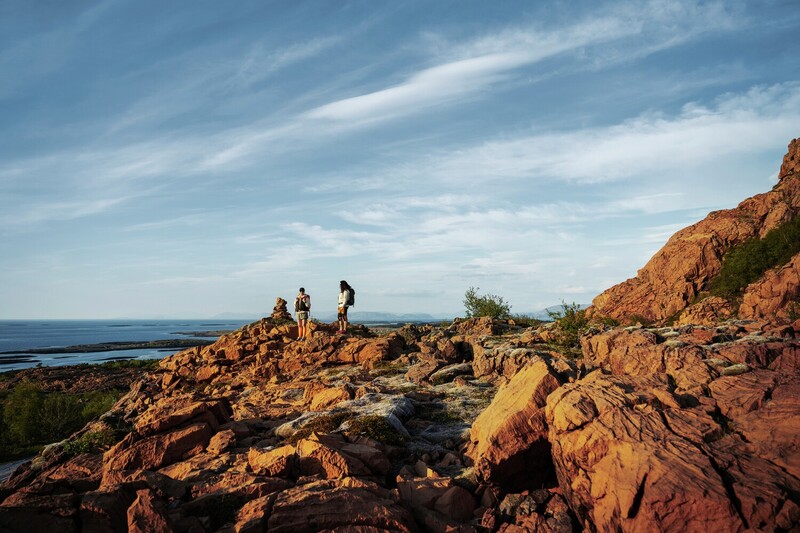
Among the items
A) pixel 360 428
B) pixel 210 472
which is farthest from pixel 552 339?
pixel 210 472

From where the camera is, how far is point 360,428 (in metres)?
15.0

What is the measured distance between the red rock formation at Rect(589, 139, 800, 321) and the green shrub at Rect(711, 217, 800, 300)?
1.44 m

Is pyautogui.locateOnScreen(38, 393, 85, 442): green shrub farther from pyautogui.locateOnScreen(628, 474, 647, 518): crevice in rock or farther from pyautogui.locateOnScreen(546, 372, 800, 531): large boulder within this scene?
pyautogui.locateOnScreen(628, 474, 647, 518): crevice in rock

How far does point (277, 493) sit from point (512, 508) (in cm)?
561


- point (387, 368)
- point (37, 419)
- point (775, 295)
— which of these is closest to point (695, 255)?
point (775, 295)

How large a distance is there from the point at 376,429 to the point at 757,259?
39905 mm

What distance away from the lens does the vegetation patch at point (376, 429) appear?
47.9 feet

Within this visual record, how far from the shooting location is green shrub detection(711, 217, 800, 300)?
127 ft

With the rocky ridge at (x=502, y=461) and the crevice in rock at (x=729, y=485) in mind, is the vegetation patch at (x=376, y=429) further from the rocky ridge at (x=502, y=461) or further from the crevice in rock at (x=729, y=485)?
the crevice in rock at (x=729, y=485)

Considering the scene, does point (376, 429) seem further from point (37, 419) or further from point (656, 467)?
point (37, 419)

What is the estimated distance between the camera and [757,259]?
3919 centimetres

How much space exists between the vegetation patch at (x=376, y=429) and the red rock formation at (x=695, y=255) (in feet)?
114

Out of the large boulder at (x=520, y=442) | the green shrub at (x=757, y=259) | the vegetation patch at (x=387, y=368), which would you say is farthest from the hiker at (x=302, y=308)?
the green shrub at (x=757, y=259)

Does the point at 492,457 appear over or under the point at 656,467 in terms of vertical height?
under
